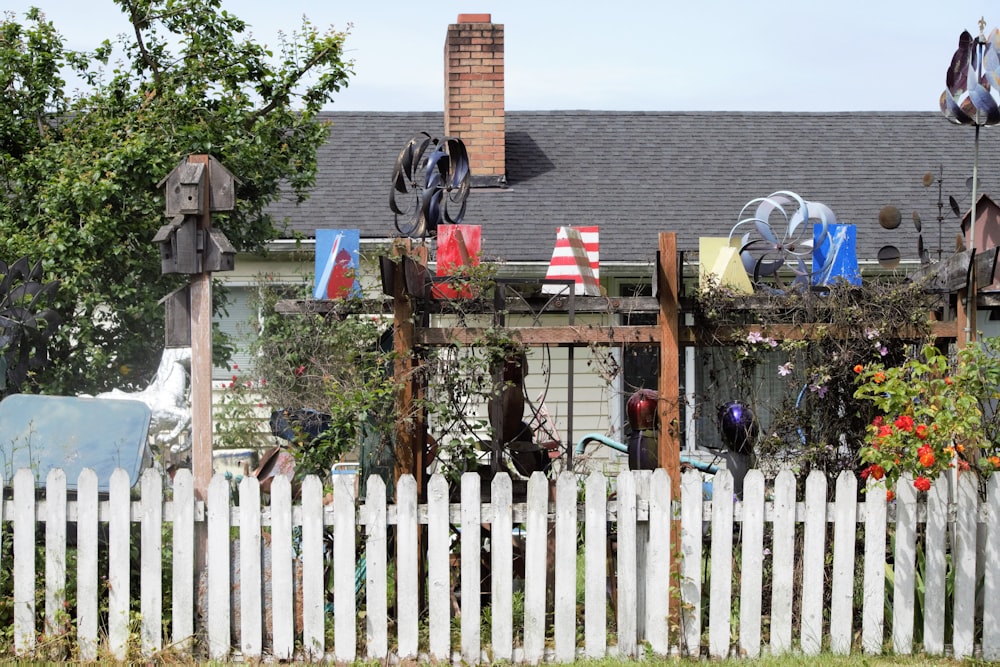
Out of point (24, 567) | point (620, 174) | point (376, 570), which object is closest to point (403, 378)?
point (376, 570)

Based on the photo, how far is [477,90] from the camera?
13.2 m

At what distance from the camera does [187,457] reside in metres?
9.74

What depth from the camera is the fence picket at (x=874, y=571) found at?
17.1 ft

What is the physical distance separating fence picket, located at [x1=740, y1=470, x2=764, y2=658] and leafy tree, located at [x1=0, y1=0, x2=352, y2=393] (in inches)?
207

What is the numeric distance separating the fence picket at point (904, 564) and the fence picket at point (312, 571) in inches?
107

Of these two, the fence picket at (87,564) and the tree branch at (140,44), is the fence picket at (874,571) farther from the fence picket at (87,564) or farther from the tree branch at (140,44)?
the tree branch at (140,44)

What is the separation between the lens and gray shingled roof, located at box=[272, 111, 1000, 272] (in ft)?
40.9

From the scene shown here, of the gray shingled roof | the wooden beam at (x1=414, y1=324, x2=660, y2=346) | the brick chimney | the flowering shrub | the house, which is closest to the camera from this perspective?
the flowering shrub

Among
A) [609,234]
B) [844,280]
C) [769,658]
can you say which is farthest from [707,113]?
[769,658]

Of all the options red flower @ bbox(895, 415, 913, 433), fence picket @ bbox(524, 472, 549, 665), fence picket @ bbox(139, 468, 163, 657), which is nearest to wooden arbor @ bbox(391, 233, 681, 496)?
fence picket @ bbox(524, 472, 549, 665)

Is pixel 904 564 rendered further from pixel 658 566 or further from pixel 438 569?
pixel 438 569

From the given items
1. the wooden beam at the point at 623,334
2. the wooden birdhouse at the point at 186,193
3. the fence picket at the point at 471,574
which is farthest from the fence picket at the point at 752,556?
the wooden birdhouse at the point at 186,193

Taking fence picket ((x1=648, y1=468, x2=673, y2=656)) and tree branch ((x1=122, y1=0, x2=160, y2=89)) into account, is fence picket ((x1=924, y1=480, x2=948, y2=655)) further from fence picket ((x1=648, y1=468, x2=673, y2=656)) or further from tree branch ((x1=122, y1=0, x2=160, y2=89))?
tree branch ((x1=122, y1=0, x2=160, y2=89))

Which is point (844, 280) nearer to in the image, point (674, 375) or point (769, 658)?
point (674, 375)
